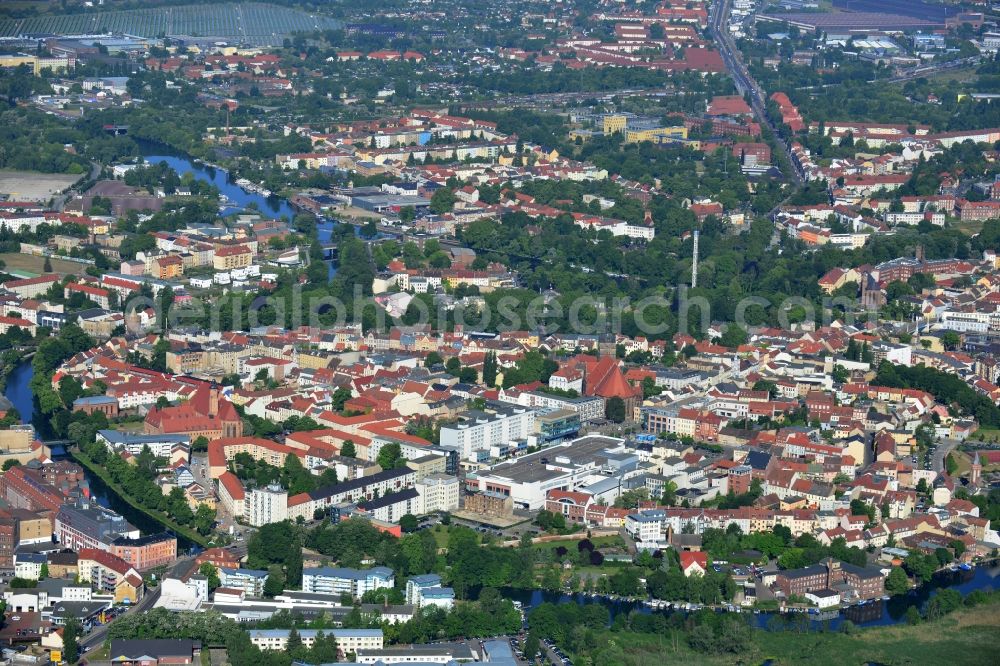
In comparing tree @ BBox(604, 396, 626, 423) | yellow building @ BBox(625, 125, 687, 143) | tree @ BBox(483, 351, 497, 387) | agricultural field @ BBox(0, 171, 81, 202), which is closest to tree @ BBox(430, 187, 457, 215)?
agricultural field @ BBox(0, 171, 81, 202)

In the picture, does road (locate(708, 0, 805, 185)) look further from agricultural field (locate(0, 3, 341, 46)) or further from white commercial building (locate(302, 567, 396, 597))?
white commercial building (locate(302, 567, 396, 597))

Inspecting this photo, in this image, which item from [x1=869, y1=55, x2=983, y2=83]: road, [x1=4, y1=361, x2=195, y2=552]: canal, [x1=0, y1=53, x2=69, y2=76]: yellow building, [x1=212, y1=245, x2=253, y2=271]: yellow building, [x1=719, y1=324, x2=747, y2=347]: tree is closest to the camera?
[x1=4, y1=361, x2=195, y2=552]: canal

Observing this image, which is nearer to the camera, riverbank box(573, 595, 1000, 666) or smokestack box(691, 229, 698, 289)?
riverbank box(573, 595, 1000, 666)

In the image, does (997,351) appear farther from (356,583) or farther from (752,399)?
(356,583)

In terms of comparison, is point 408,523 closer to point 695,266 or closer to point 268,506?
point 268,506

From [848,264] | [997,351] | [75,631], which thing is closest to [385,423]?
[75,631]

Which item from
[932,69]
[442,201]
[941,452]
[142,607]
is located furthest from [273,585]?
[932,69]
